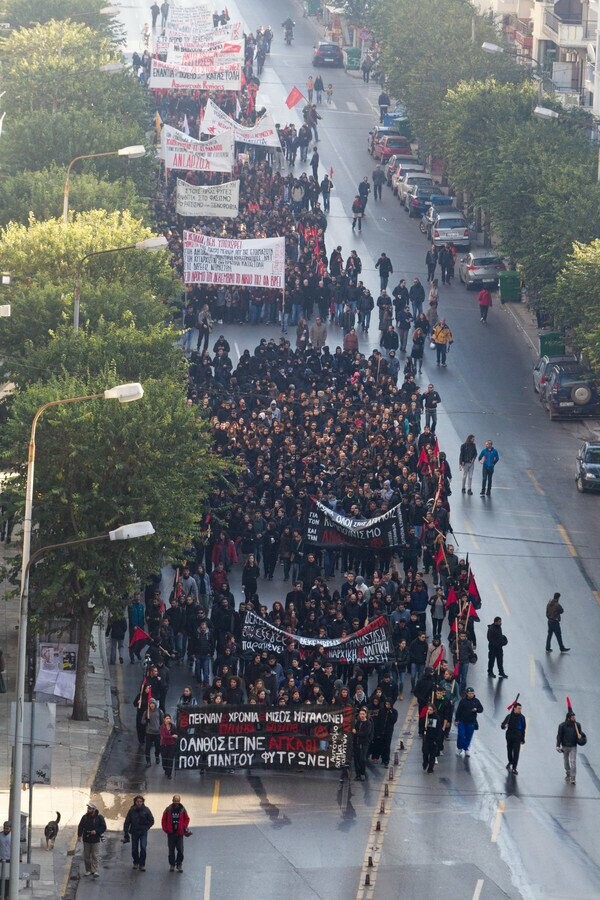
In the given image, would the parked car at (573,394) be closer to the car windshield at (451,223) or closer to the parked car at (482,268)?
the parked car at (482,268)

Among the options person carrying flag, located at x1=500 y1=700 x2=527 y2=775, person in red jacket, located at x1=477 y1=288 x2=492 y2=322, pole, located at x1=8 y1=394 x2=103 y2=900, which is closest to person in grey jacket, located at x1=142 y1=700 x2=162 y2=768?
person carrying flag, located at x1=500 y1=700 x2=527 y2=775

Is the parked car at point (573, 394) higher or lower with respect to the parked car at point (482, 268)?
lower

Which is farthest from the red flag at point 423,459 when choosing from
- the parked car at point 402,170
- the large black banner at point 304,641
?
the parked car at point 402,170

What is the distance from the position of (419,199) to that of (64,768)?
47896mm

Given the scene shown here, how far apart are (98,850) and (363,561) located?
46.4 feet

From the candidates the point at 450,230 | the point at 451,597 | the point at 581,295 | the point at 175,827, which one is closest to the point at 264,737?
the point at 175,827

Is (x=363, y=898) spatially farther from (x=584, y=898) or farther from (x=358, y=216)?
(x=358, y=216)

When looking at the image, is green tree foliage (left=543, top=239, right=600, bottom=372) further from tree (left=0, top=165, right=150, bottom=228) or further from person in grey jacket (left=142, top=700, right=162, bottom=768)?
person in grey jacket (left=142, top=700, right=162, bottom=768)

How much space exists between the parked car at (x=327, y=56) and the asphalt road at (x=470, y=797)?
5943 cm

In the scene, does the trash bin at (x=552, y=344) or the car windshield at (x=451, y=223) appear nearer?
the trash bin at (x=552, y=344)

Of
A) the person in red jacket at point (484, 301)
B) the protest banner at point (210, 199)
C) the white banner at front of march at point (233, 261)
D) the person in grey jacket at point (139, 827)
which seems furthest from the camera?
the person in red jacket at point (484, 301)

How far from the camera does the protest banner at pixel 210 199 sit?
66.1 metres

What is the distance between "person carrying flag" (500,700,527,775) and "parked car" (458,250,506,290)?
36.8m

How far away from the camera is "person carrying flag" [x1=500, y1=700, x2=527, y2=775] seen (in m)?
37.1
